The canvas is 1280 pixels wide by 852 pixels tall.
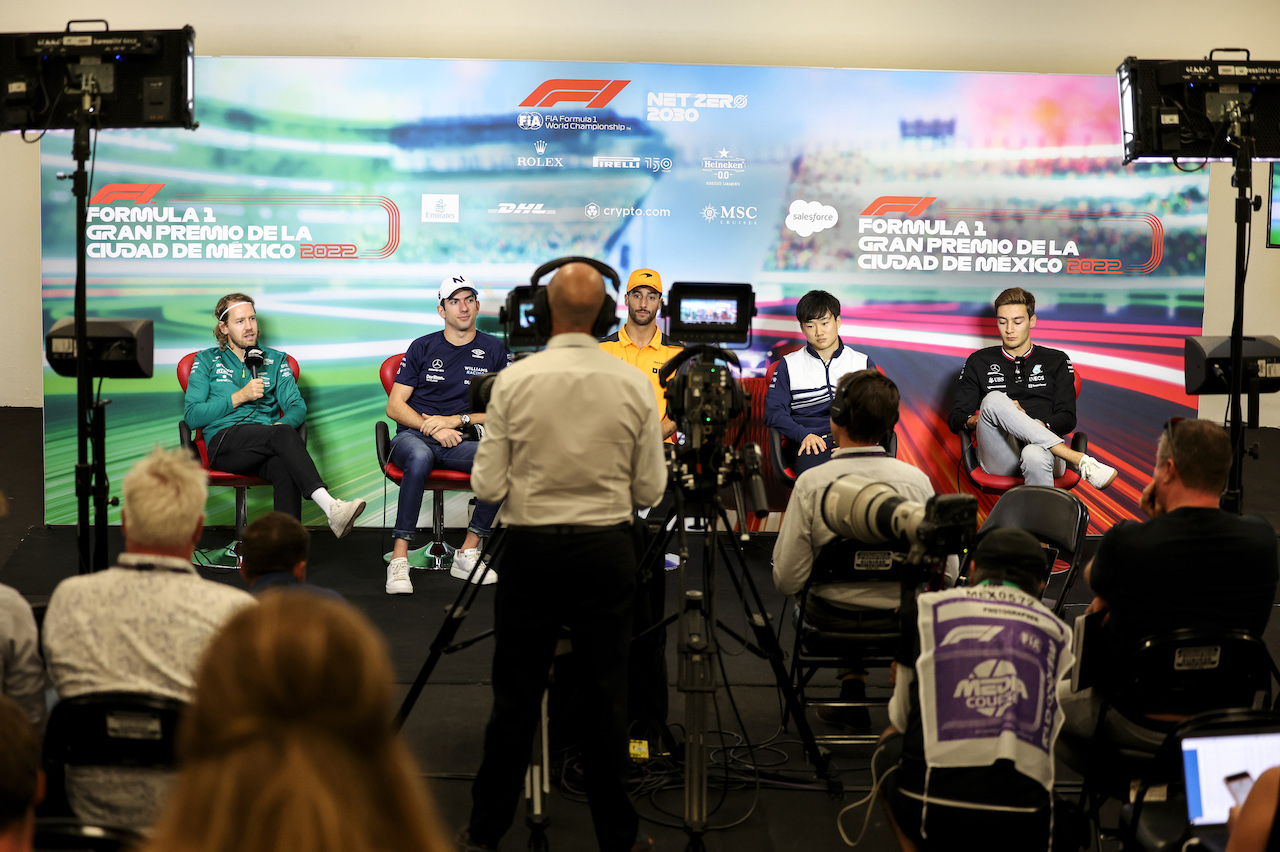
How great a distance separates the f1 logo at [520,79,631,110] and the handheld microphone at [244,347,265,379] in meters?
1.91

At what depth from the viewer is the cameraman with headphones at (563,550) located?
8.64ft

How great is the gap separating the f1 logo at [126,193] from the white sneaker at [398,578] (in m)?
2.48

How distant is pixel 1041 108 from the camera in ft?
19.7

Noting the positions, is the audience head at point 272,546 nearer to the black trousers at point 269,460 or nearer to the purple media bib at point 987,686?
the purple media bib at point 987,686

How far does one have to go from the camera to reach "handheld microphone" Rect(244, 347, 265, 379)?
5.38 m

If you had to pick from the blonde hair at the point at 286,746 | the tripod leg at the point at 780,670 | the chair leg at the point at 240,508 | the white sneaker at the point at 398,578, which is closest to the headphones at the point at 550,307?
the tripod leg at the point at 780,670

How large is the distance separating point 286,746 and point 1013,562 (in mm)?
1751

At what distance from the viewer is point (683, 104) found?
19.4 ft

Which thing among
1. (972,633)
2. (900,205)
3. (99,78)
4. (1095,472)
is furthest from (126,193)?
(972,633)

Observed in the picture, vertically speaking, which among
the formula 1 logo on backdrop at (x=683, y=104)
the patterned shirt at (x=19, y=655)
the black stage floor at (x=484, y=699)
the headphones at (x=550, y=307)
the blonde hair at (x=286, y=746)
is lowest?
the black stage floor at (x=484, y=699)

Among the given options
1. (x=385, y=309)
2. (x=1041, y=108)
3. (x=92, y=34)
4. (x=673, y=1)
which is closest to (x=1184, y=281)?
(x=1041, y=108)

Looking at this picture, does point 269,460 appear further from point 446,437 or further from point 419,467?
point 446,437

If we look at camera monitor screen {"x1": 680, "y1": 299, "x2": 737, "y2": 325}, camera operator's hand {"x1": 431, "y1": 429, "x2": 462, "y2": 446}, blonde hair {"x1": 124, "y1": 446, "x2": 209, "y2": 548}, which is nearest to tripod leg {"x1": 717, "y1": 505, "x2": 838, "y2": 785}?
camera monitor screen {"x1": 680, "y1": 299, "x2": 737, "y2": 325}

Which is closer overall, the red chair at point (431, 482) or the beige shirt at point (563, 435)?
the beige shirt at point (563, 435)
